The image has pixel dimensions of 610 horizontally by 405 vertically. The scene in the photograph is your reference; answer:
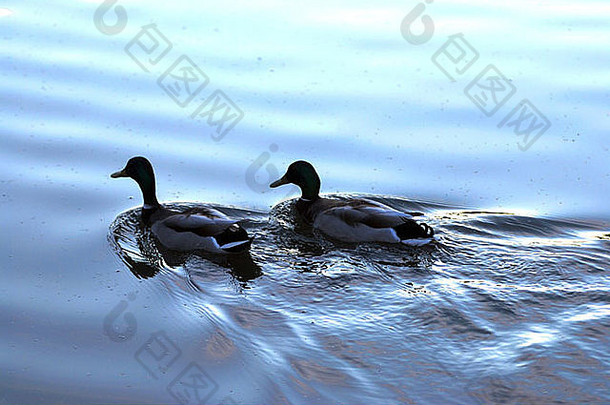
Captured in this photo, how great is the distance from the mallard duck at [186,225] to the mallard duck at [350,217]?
840 mm

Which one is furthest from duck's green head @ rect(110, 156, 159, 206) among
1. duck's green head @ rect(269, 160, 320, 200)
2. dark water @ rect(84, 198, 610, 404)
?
duck's green head @ rect(269, 160, 320, 200)

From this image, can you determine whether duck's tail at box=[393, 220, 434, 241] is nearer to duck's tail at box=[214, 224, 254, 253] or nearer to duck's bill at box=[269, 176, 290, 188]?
duck's tail at box=[214, 224, 254, 253]

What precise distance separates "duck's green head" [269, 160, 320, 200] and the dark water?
1.40 feet

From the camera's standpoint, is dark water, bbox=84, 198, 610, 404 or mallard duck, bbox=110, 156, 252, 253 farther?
mallard duck, bbox=110, 156, 252, 253

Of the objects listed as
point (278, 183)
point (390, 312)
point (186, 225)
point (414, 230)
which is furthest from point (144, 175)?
point (390, 312)

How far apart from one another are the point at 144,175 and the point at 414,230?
2423 mm

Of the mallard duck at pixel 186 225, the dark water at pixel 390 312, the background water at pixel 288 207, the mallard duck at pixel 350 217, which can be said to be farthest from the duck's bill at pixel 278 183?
the mallard duck at pixel 186 225

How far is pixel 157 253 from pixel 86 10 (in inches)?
255

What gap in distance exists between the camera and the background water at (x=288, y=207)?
617cm

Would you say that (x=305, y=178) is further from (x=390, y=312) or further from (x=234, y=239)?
(x=390, y=312)

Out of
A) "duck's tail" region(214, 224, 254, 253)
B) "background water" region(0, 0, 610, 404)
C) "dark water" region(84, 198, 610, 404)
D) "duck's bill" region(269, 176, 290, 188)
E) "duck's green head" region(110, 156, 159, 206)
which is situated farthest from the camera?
"duck's bill" region(269, 176, 290, 188)

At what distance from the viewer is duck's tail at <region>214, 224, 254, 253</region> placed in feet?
25.9

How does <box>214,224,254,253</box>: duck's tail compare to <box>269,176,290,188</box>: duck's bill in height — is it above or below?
below

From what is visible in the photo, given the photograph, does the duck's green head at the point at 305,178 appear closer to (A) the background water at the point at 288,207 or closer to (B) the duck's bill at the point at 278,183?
(B) the duck's bill at the point at 278,183
